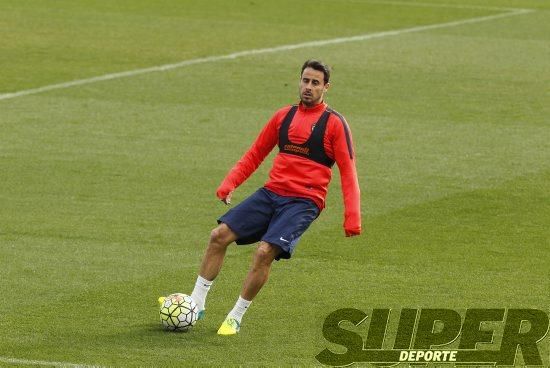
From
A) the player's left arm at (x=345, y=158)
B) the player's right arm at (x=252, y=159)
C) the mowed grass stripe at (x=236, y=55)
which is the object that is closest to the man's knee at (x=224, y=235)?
the player's right arm at (x=252, y=159)

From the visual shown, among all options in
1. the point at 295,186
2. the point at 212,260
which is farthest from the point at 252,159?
the point at 212,260

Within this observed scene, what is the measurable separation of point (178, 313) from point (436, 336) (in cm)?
206

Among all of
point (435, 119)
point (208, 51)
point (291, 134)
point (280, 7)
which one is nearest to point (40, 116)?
point (435, 119)

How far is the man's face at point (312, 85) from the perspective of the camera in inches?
483

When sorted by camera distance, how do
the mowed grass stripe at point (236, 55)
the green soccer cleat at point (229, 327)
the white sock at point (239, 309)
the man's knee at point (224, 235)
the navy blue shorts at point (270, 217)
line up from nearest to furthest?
the green soccer cleat at point (229, 327) → the white sock at point (239, 309) → the navy blue shorts at point (270, 217) → the man's knee at point (224, 235) → the mowed grass stripe at point (236, 55)

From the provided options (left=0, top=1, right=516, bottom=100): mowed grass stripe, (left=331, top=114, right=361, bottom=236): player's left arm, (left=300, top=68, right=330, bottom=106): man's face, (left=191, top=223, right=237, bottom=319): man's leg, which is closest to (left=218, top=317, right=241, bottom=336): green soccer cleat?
(left=191, top=223, right=237, bottom=319): man's leg

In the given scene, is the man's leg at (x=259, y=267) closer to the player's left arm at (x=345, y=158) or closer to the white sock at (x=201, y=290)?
the white sock at (x=201, y=290)

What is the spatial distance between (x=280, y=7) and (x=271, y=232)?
29.6m

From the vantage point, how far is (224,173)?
65.4 ft

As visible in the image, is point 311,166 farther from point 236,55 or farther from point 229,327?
point 236,55

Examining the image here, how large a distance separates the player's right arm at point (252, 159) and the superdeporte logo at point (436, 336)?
1.36 m

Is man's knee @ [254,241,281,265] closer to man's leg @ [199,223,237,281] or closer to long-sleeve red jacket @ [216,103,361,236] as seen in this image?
man's leg @ [199,223,237,281]

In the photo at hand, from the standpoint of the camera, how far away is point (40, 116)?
2389cm

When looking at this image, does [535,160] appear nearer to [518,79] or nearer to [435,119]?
[435,119]
